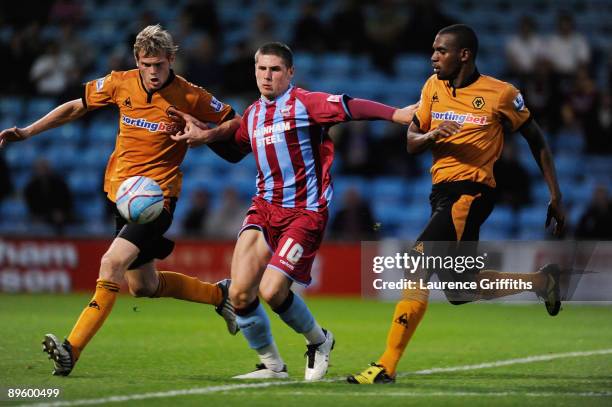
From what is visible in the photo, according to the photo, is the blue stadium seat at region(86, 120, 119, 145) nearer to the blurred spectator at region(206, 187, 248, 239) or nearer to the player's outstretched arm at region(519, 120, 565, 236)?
the blurred spectator at region(206, 187, 248, 239)

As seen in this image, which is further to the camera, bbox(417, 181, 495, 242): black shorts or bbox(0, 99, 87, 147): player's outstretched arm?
bbox(0, 99, 87, 147): player's outstretched arm

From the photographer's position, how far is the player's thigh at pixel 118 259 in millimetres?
8359

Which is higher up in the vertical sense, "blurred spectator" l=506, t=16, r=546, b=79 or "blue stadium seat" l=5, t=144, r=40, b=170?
"blurred spectator" l=506, t=16, r=546, b=79

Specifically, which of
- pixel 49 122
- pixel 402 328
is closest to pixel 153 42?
pixel 49 122

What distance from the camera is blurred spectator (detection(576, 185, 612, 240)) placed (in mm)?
16016

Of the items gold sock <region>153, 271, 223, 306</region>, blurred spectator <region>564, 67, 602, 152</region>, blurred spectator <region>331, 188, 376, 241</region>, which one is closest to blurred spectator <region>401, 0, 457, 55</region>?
blurred spectator <region>564, 67, 602, 152</region>

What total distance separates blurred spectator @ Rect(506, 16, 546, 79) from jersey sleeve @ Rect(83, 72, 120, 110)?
1056 centimetres

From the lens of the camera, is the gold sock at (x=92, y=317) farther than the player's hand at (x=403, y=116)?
Yes

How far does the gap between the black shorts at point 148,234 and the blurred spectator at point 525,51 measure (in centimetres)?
1064

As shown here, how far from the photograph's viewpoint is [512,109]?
8.15m

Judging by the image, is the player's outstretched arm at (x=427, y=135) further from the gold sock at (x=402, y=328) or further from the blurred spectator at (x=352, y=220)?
the blurred spectator at (x=352, y=220)

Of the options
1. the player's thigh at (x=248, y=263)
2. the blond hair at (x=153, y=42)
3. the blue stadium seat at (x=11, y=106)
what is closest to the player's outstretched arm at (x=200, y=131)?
the blond hair at (x=153, y=42)

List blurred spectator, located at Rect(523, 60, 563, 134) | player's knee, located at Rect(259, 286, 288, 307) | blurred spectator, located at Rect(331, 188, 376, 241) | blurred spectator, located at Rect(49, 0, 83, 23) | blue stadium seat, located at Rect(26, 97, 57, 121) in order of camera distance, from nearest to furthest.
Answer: player's knee, located at Rect(259, 286, 288, 307), blurred spectator, located at Rect(331, 188, 376, 241), blurred spectator, located at Rect(523, 60, 563, 134), blue stadium seat, located at Rect(26, 97, 57, 121), blurred spectator, located at Rect(49, 0, 83, 23)

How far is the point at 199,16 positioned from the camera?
19547 millimetres
